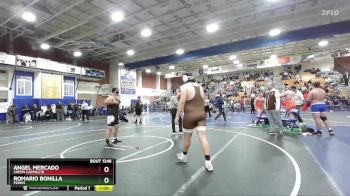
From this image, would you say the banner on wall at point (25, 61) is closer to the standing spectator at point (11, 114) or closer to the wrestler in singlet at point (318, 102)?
the standing spectator at point (11, 114)

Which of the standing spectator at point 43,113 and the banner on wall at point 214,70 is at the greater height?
the banner on wall at point 214,70

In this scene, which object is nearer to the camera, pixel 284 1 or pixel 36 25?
pixel 284 1

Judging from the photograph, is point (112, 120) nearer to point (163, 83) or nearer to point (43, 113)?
point (43, 113)

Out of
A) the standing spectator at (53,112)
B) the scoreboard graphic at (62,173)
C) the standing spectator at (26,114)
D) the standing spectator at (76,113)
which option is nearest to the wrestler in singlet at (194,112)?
the scoreboard graphic at (62,173)

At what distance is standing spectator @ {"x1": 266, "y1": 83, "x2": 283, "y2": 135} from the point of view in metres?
8.19

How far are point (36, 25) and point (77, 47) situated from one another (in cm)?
539

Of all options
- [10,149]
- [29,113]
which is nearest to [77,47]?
[29,113]

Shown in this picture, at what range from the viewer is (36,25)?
15609 mm

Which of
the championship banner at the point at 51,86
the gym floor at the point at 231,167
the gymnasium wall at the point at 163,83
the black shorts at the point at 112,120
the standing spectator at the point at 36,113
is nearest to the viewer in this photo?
the gym floor at the point at 231,167

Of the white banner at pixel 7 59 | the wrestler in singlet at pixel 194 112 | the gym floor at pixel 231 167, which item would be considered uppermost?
the white banner at pixel 7 59

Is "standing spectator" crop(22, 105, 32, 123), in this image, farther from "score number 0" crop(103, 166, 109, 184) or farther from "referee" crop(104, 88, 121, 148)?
"score number 0" crop(103, 166, 109, 184)

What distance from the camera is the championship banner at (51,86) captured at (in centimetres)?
2060

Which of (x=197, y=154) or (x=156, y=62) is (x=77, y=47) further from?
(x=197, y=154)

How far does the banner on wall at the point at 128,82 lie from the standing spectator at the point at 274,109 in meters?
22.5
